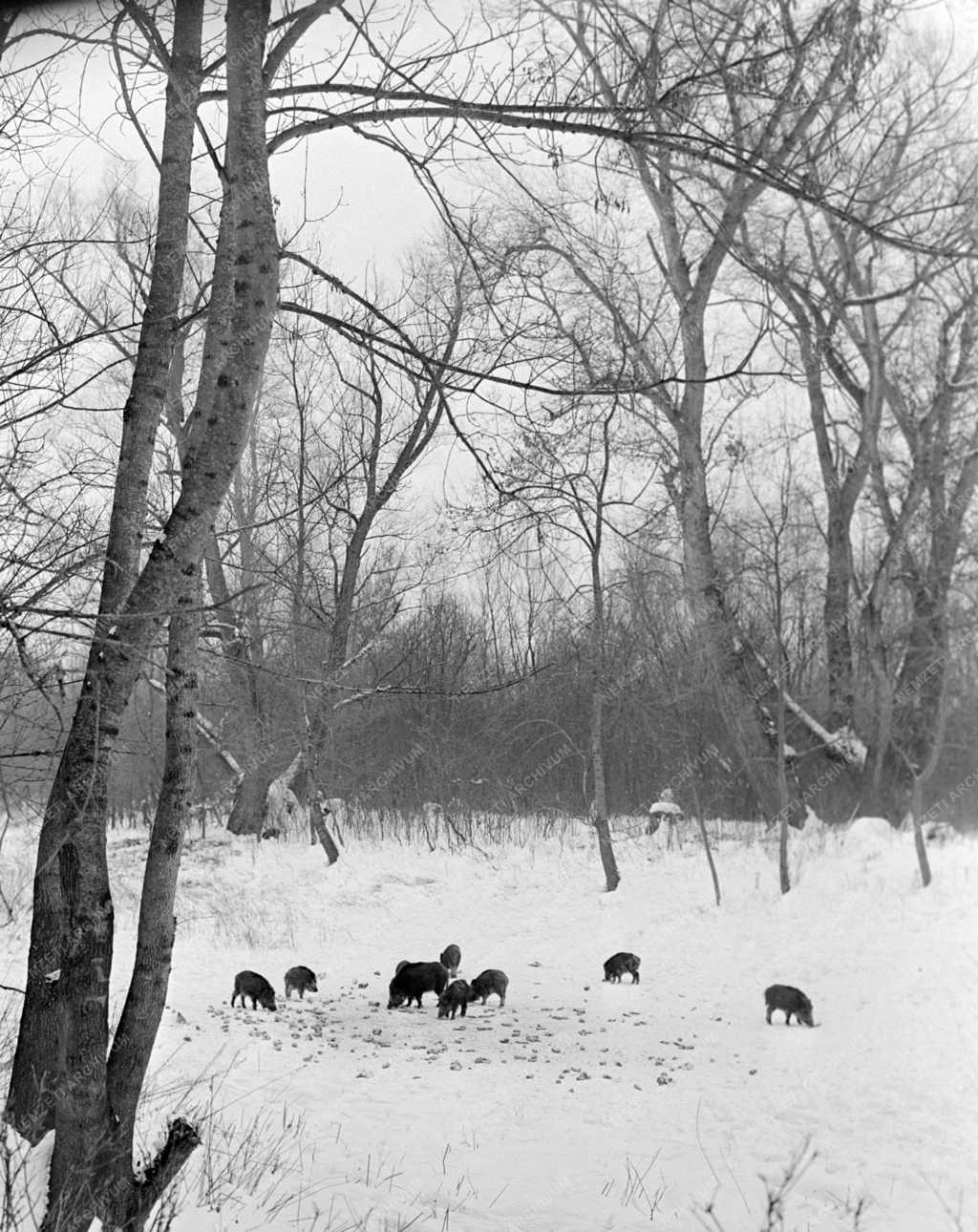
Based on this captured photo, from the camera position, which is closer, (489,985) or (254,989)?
(254,989)

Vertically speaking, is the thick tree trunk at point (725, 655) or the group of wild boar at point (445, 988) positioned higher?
the thick tree trunk at point (725, 655)

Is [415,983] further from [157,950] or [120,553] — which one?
[120,553]

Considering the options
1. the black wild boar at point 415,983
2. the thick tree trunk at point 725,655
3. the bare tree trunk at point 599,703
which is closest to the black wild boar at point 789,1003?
the black wild boar at point 415,983

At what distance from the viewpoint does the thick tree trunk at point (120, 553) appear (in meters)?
3.05

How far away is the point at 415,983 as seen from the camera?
812 cm

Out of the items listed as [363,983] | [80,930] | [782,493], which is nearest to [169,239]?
[80,930]

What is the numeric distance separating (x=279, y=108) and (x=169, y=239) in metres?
0.68

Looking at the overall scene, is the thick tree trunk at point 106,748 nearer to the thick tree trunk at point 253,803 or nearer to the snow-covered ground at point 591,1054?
the snow-covered ground at point 591,1054

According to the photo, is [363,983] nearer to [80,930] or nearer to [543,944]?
[543,944]

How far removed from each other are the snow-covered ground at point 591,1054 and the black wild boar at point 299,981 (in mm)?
207

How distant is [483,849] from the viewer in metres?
14.7

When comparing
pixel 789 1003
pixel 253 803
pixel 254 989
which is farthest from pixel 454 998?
pixel 253 803

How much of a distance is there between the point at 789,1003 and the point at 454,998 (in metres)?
2.48

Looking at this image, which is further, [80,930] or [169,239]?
[169,239]
